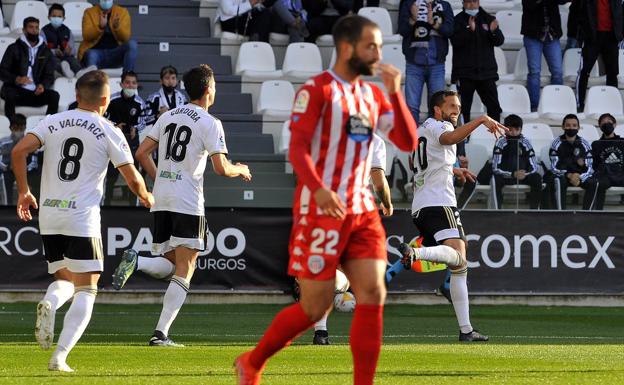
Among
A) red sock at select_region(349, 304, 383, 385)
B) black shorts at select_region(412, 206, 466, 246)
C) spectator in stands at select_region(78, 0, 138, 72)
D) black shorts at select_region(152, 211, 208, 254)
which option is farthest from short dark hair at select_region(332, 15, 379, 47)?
spectator in stands at select_region(78, 0, 138, 72)

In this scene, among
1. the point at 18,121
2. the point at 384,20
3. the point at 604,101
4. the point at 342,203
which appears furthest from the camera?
the point at 384,20

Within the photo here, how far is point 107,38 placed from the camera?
66.3ft

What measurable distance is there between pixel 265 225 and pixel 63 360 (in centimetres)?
827

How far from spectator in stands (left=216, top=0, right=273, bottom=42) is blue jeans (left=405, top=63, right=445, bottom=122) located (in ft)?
9.19

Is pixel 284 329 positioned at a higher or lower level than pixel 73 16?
lower

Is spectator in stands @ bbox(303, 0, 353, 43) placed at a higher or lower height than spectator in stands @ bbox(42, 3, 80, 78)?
higher

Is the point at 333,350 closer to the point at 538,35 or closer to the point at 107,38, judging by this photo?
the point at 107,38

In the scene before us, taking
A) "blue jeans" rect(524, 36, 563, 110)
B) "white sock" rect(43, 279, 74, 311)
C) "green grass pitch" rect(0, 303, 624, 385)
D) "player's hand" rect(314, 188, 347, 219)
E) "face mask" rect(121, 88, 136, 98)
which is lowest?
"green grass pitch" rect(0, 303, 624, 385)

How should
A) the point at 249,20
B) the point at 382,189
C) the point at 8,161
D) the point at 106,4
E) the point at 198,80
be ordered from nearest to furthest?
the point at 382,189, the point at 198,80, the point at 8,161, the point at 106,4, the point at 249,20

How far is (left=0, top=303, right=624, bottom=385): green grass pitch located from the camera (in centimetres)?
857

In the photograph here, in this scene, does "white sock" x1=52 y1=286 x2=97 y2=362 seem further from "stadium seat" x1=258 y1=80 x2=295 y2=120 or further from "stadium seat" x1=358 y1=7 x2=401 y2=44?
"stadium seat" x1=358 y1=7 x2=401 y2=44

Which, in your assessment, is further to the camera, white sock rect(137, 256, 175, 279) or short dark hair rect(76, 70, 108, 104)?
white sock rect(137, 256, 175, 279)

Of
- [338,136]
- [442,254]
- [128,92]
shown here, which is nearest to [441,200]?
[442,254]

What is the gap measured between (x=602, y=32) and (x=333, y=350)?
1181 cm
